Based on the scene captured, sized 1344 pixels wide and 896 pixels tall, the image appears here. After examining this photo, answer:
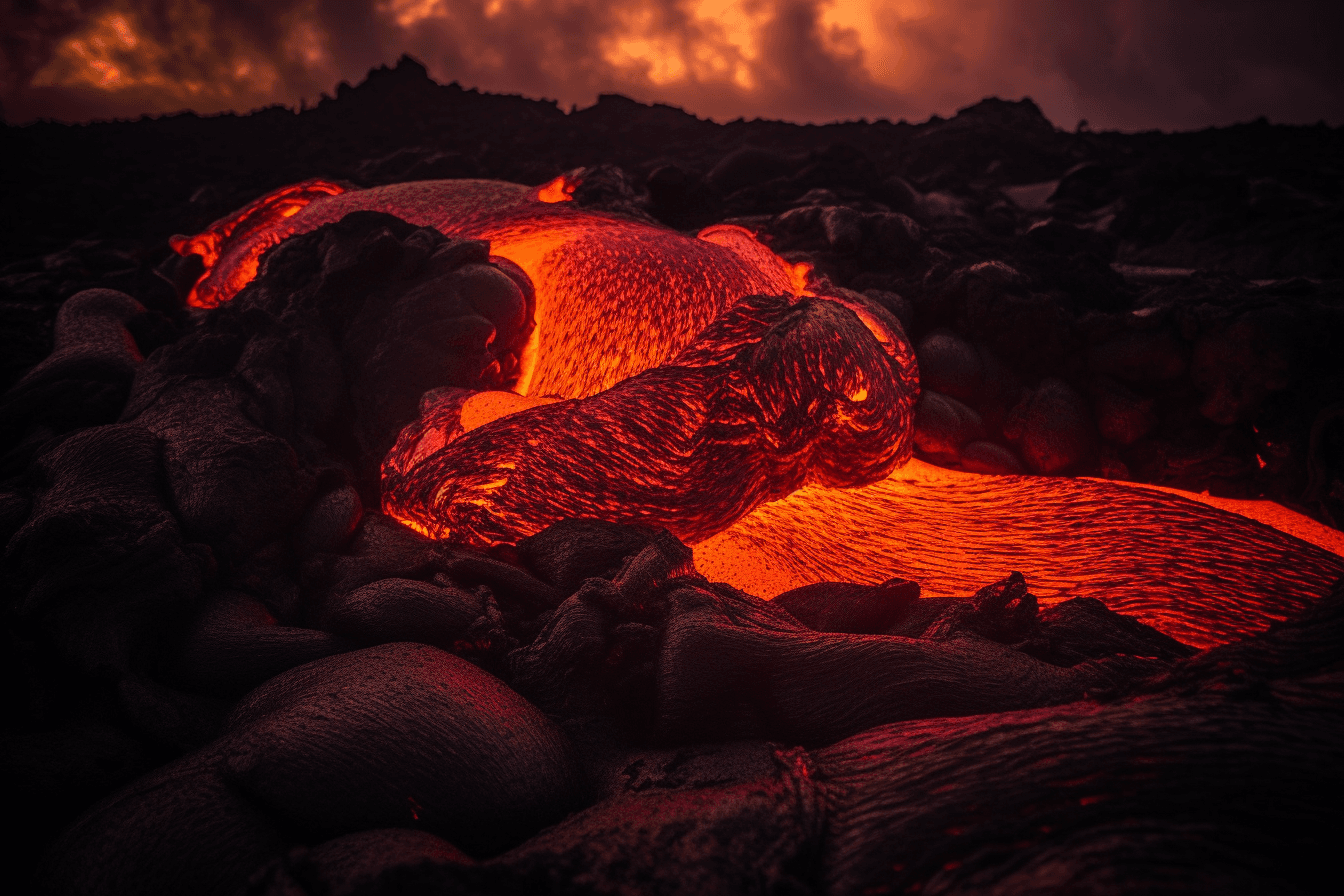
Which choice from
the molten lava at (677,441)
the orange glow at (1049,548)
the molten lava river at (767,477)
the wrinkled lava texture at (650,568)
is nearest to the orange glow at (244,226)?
the wrinkled lava texture at (650,568)

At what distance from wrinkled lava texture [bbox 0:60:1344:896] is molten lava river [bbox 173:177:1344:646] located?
0.02 m

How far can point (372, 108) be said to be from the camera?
18.5m

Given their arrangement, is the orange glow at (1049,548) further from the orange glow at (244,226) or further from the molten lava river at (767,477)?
the orange glow at (244,226)

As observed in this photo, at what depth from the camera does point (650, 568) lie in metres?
2.41

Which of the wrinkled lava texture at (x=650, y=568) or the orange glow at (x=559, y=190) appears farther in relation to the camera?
the orange glow at (x=559, y=190)

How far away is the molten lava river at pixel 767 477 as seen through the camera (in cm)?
281

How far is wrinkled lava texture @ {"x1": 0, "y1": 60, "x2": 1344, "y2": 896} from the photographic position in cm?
136

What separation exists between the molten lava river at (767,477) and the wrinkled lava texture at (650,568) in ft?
0.08

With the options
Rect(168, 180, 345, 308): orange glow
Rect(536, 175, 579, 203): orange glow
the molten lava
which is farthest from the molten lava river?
Rect(168, 180, 345, 308): orange glow

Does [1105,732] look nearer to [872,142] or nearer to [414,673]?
[414,673]

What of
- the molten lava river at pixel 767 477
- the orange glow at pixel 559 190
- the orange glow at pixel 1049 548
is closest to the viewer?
the orange glow at pixel 1049 548

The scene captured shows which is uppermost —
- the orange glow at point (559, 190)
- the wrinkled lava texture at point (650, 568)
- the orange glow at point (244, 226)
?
the orange glow at point (559, 190)

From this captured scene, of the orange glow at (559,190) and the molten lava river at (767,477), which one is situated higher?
the orange glow at (559,190)

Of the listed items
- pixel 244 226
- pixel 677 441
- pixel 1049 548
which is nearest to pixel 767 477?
pixel 677 441
